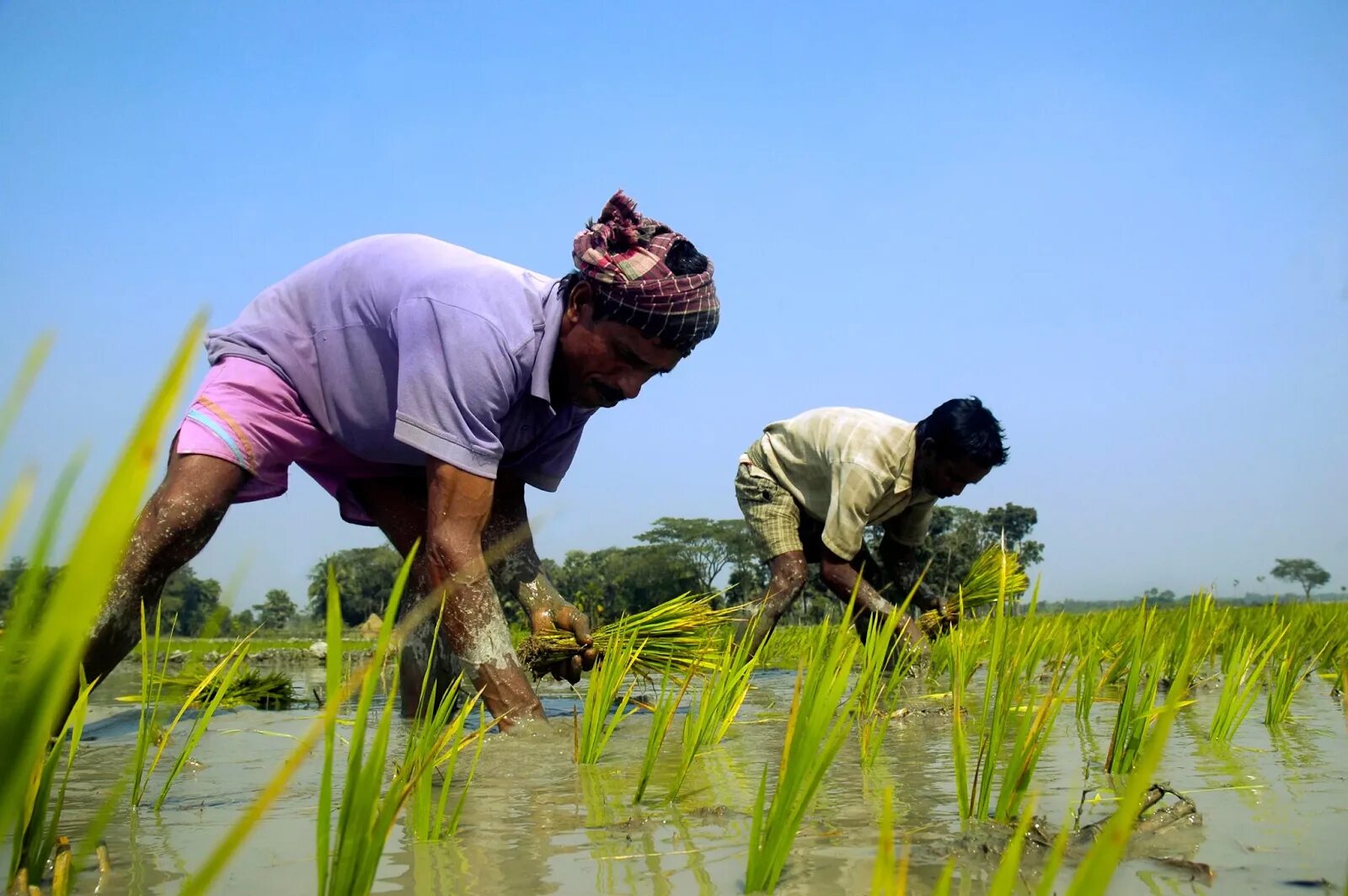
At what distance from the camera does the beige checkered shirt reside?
457 cm

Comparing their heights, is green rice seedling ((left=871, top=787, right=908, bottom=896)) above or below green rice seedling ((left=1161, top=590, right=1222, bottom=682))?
below

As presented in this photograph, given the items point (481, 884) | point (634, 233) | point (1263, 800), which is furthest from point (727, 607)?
point (481, 884)

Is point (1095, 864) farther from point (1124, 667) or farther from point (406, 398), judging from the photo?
point (1124, 667)

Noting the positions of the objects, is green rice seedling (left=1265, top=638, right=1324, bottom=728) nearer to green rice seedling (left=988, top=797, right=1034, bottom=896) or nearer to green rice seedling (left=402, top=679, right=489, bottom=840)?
green rice seedling (left=402, top=679, right=489, bottom=840)

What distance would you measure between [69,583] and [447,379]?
198 centimetres

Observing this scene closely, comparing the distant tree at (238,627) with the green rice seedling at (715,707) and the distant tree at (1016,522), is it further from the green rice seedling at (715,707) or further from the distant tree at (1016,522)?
the distant tree at (1016,522)

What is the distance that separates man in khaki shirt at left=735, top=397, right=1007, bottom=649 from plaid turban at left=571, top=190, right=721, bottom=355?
1866 mm

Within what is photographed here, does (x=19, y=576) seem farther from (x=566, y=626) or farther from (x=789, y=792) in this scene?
(x=566, y=626)

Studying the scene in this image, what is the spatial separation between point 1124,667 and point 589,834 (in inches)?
101

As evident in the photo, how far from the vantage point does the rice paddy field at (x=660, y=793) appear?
670 millimetres

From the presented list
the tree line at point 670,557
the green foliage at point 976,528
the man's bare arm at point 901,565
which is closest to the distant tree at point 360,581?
the tree line at point 670,557

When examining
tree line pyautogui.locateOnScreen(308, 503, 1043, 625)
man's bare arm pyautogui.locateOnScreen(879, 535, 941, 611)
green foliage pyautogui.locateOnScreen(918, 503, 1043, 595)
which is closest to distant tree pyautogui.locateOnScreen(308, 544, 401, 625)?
tree line pyautogui.locateOnScreen(308, 503, 1043, 625)

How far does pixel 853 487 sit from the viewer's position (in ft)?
14.9

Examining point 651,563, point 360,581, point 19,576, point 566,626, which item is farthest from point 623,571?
point 19,576
